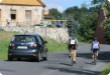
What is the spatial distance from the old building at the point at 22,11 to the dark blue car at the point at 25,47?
6050 centimetres

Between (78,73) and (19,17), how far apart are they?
71868 mm

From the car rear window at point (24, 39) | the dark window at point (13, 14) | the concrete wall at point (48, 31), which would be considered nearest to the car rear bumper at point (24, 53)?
the car rear window at point (24, 39)

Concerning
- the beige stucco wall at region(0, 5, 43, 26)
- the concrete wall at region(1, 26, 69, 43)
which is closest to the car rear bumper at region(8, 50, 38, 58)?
the concrete wall at region(1, 26, 69, 43)

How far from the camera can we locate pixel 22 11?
90.8 meters

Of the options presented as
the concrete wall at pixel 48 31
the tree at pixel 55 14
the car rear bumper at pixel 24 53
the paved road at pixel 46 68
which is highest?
the tree at pixel 55 14

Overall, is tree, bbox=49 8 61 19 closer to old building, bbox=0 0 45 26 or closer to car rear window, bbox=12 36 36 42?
old building, bbox=0 0 45 26

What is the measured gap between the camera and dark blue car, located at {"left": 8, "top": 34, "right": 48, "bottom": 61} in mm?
27000

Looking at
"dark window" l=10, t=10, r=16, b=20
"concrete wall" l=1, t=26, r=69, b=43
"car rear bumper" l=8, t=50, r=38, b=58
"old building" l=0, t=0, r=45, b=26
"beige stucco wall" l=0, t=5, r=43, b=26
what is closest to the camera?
"car rear bumper" l=8, t=50, r=38, b=58

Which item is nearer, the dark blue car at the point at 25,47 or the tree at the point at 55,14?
the dark blue car at the point at 25,47

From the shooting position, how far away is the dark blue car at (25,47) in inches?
1063

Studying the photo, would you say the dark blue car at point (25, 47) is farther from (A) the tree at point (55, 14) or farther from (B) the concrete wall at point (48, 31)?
(A) the tree at point (55, 14)

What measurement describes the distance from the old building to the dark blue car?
198 ft

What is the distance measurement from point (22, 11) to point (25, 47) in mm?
64017

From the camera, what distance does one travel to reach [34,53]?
27.0 m
